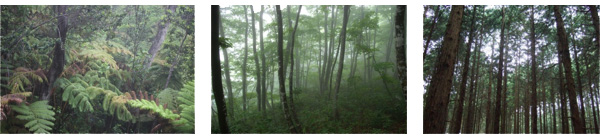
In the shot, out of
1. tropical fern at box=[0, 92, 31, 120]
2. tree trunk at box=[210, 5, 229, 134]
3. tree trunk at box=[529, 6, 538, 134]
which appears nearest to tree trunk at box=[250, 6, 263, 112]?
tree trunk at box=[210, 5, 229, 134]

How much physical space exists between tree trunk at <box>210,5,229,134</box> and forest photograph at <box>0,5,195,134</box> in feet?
1.21

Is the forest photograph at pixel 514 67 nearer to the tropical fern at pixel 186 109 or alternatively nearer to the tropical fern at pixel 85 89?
the tropical fern at pixel 186 109

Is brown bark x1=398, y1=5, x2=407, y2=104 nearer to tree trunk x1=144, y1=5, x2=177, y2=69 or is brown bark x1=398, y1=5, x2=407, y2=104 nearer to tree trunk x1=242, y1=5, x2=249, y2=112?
tree trunk x1=242, y1=5, x2=249, y2=112

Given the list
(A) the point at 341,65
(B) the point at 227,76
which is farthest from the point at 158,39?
(A) the point at 341,65

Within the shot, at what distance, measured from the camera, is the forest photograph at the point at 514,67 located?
3965 mm

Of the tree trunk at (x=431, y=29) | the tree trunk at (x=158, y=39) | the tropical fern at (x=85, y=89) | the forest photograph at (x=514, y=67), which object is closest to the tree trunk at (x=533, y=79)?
the forest photograph at (x=514, y=67)

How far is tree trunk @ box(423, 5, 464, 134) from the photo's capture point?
390 centimetres

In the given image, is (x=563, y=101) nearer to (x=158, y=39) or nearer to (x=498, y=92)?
(x=498, y=92)

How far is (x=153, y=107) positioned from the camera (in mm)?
4180

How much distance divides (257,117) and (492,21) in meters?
2.66

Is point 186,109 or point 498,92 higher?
point 498,92

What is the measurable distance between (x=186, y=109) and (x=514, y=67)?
3.40m
